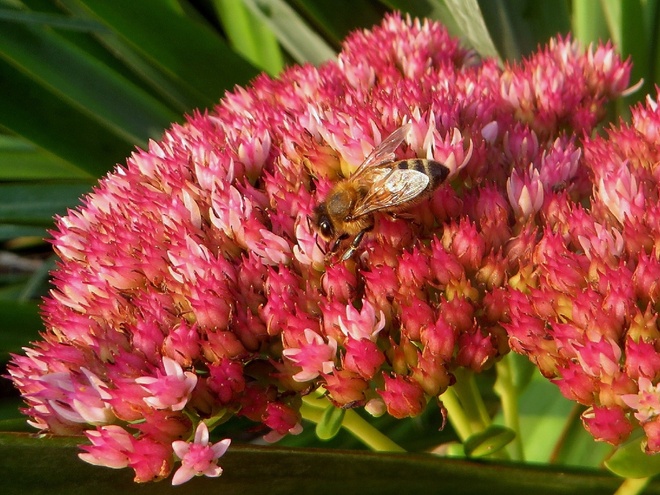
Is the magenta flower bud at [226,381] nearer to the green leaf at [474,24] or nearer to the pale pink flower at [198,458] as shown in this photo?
the pale pink flower at [198,458]

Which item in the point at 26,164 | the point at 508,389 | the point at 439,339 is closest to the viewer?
the point at 439,339

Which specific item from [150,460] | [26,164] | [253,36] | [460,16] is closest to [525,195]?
[150,460]

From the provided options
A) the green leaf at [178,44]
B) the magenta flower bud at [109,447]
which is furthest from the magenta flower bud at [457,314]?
the green leaf at [178,44]

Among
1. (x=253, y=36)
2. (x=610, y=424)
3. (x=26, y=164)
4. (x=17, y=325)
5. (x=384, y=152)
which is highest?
(x=253, y=36)

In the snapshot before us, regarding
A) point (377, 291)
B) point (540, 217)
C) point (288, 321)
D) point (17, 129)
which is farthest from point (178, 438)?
point (17, 129)

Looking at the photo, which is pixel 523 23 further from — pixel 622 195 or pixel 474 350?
pixel 474 350

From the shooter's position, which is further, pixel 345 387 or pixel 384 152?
pixel 384 152
